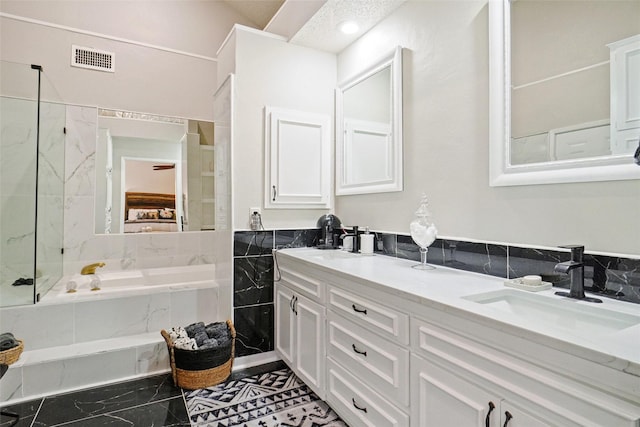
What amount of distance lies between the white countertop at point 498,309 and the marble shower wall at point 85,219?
74.6 inches

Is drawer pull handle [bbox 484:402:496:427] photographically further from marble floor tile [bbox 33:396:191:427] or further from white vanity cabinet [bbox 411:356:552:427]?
marble floor tile [bbox 33:396:191:427]

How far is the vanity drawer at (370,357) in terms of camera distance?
1.37 meters

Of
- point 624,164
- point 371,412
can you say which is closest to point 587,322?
point 624,164

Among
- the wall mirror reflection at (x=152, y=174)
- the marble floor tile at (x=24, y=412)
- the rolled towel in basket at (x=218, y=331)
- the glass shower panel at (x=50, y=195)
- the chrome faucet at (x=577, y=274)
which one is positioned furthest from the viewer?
the wall mirror reflection at (x=152, y=174)

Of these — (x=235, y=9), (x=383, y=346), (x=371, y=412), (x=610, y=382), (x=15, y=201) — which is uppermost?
(x=235, y=9)

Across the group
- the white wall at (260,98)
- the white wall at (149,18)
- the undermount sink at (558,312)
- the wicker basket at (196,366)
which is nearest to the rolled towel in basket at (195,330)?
the wicker basket at (196,366)

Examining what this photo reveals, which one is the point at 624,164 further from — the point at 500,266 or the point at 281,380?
the point at 281,380

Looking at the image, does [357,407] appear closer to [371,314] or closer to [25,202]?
[371,314]

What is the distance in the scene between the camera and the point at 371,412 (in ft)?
5.04

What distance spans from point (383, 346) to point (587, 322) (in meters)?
0.73

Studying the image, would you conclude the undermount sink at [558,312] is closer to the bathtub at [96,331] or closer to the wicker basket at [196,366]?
the wicker basket at [196,366]

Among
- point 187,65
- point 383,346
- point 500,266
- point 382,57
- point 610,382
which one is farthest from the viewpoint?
point 187,65

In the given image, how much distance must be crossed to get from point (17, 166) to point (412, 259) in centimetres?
299

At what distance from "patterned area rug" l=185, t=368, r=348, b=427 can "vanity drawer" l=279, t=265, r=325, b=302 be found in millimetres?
650
